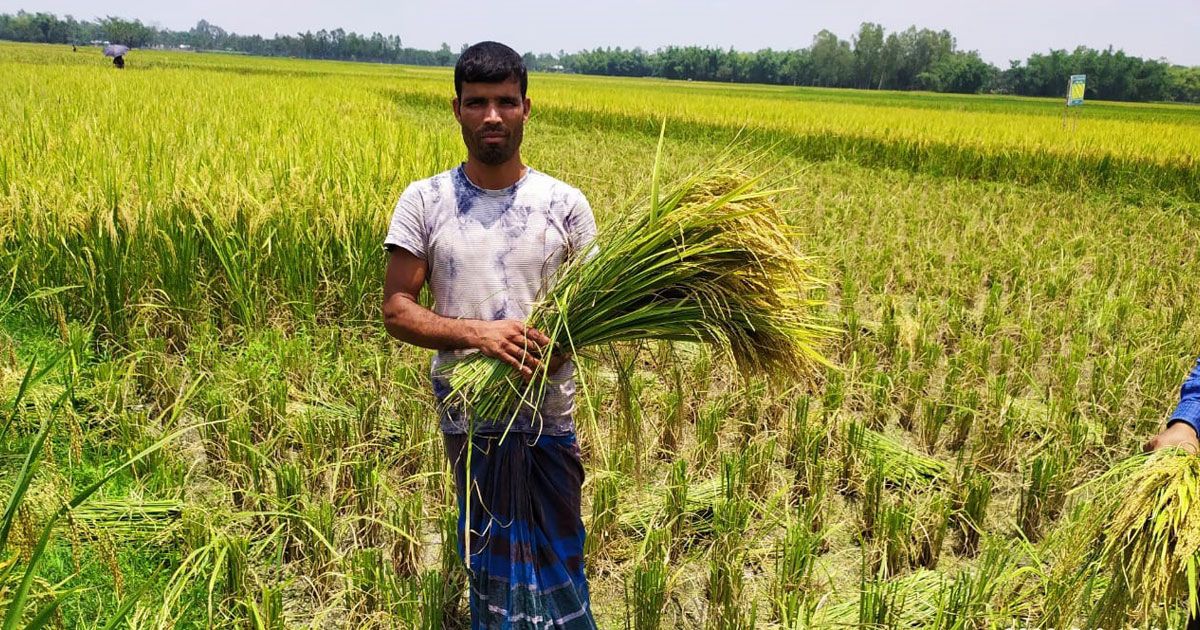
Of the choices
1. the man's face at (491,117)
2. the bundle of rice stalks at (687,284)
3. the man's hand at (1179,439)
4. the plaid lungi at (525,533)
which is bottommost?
the plaid lungi at (525,533)

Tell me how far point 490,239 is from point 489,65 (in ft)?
1.16

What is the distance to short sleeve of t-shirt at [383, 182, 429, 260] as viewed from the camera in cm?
161

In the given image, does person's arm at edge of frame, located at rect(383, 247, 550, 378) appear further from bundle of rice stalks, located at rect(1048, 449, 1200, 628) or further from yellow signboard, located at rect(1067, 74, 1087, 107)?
yellow signboard, located at rect(1067, 74, 1087, 107)

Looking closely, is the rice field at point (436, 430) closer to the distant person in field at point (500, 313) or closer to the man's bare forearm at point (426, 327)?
the distant person in field at point (500, 313)

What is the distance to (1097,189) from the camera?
9250 millimetres

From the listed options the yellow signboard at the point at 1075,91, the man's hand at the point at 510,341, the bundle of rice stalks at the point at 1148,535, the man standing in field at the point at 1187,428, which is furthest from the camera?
the yellow signboard at the point at 1075,91

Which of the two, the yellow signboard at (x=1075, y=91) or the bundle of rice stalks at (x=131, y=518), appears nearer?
the bundle of rice stalks at (x=131, y=518)

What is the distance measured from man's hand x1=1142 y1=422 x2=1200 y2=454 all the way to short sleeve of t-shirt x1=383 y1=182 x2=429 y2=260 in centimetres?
140

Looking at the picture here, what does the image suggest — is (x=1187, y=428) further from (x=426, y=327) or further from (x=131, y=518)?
(x=131, y=518)

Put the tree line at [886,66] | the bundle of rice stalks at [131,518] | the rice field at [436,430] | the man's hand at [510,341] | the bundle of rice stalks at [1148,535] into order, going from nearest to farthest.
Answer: the bundle of rice stalks at [1148,535]
the man's hand at [510,341]
the rice field at [436,430]
the bundle of rice stalks at [131,518]
the tree line at [886,66]

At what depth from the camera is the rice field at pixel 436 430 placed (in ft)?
5.92

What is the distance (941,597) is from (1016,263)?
4027 millimetres

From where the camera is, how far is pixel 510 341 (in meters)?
1.48

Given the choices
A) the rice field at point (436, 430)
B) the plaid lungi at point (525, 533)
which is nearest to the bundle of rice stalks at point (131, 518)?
the rice field at point (436, 430)
